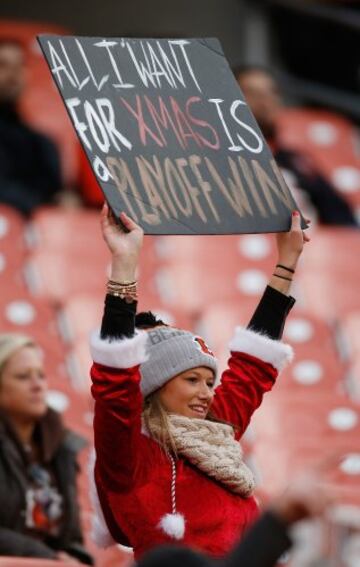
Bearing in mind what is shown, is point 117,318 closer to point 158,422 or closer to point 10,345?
point 158,422

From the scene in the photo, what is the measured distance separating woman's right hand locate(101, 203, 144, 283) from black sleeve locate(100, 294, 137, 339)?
0.04 metres

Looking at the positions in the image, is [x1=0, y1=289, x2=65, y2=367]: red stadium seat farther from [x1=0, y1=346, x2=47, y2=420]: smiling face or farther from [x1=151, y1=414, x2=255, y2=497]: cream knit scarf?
[x1=151, y1=414, x2=255, y2=497]: cream knit scarf

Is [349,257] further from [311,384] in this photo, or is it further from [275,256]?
[311,384]

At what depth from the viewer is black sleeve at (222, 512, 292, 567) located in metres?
2.43

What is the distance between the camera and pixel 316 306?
22.9 feet

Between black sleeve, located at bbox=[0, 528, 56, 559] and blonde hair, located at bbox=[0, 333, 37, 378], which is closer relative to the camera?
black sleeve, located at bbox=[0, 528, 56, 559]

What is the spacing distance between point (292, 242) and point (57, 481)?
5.31 ft

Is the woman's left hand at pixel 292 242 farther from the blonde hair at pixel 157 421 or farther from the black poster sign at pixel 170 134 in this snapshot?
the blonde hair at pixel 157 421

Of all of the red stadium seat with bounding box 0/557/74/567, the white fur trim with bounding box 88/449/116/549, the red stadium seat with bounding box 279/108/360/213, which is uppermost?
the red stadium seat with bounding box 279/108/360/213

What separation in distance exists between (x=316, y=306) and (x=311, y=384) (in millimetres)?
674

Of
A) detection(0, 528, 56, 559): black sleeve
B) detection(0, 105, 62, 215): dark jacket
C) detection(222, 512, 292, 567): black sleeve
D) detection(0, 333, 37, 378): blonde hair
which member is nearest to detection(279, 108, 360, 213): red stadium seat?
detection(0, 105, 62, 215): dark jacket

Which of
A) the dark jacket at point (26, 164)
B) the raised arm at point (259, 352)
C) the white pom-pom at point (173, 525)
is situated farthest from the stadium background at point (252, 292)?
the white pom-pom at point (173, 525)

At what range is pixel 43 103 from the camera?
8734 millimetres

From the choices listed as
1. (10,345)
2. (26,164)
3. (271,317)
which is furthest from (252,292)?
(271,317)
